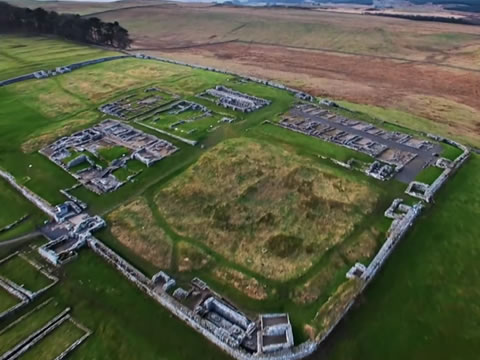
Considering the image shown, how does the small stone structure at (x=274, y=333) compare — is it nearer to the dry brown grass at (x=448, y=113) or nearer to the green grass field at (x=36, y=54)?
the dry brown grass at (x=448, y=113)

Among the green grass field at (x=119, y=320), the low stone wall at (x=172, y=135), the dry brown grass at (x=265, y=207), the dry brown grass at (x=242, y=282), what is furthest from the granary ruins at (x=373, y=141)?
the green grass field at (x=119, y=320)

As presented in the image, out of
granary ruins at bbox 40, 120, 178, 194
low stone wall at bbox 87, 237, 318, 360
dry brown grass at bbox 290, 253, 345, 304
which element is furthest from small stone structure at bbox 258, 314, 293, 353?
granary ruins at bbox 40, 120, 178, 194

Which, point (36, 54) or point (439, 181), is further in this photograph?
point (36, 54)

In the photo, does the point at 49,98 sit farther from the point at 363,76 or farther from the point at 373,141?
the point at 363,76

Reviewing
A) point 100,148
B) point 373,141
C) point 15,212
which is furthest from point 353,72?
point 15,212

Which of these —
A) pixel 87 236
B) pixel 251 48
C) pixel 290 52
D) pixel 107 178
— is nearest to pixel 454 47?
pixel 290 52

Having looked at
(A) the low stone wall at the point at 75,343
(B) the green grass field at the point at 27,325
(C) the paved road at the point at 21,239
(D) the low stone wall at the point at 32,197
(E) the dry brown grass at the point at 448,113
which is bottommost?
(B) the green grass field at the point at 27,325

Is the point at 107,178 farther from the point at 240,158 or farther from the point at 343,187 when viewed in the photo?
the point at 343,187

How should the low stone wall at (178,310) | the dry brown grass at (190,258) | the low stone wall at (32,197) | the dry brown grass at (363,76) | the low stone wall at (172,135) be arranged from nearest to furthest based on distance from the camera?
the low stone wall at (178,310)
the dry brown grass at (190,258)
the low stone wall at (32,197)
the low stone wall at (172,135)
the dry brown grass at (363,76)
